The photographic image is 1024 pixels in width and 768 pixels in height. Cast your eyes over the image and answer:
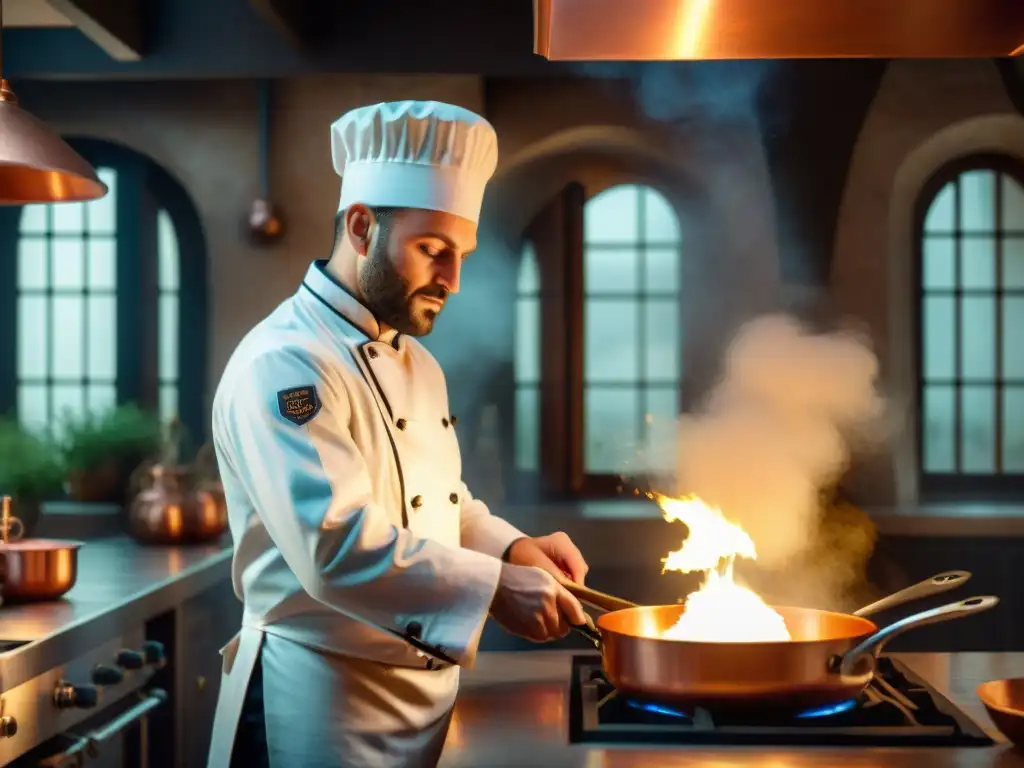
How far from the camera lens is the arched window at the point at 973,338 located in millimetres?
5047

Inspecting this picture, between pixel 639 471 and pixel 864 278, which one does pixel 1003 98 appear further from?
pixel 639 471

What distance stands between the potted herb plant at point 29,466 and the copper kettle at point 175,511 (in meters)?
0.32

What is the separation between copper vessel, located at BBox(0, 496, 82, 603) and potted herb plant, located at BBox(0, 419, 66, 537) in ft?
3.30

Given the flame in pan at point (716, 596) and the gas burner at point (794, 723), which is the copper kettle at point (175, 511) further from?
the gas burner at point (794, 723)

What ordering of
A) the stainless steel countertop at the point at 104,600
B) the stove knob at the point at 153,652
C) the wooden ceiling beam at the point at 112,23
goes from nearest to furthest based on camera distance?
the stainless steel countertop at the point at 104,600 < the stove knob at the point at 153,652 < the wooden ceiling beam at the point at 112,23

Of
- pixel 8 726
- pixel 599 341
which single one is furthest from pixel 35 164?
pixel 599 341

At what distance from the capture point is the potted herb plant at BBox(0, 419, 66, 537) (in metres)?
3.73

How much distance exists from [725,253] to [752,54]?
3.06 metres

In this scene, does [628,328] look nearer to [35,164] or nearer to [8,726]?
[35,164]

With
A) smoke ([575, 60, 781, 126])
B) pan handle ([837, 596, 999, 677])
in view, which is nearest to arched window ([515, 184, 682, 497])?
smoke ([575, 60, 781, 126])

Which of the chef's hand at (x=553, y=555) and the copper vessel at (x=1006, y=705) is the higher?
the chef's hand at (x=553, y=555)

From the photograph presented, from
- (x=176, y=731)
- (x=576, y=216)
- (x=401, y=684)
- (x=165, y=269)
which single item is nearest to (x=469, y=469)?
(x=576, y=216)

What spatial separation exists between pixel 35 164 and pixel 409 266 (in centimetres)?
90

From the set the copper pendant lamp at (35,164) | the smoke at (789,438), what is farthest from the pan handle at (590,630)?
the smoke at (789,438)
